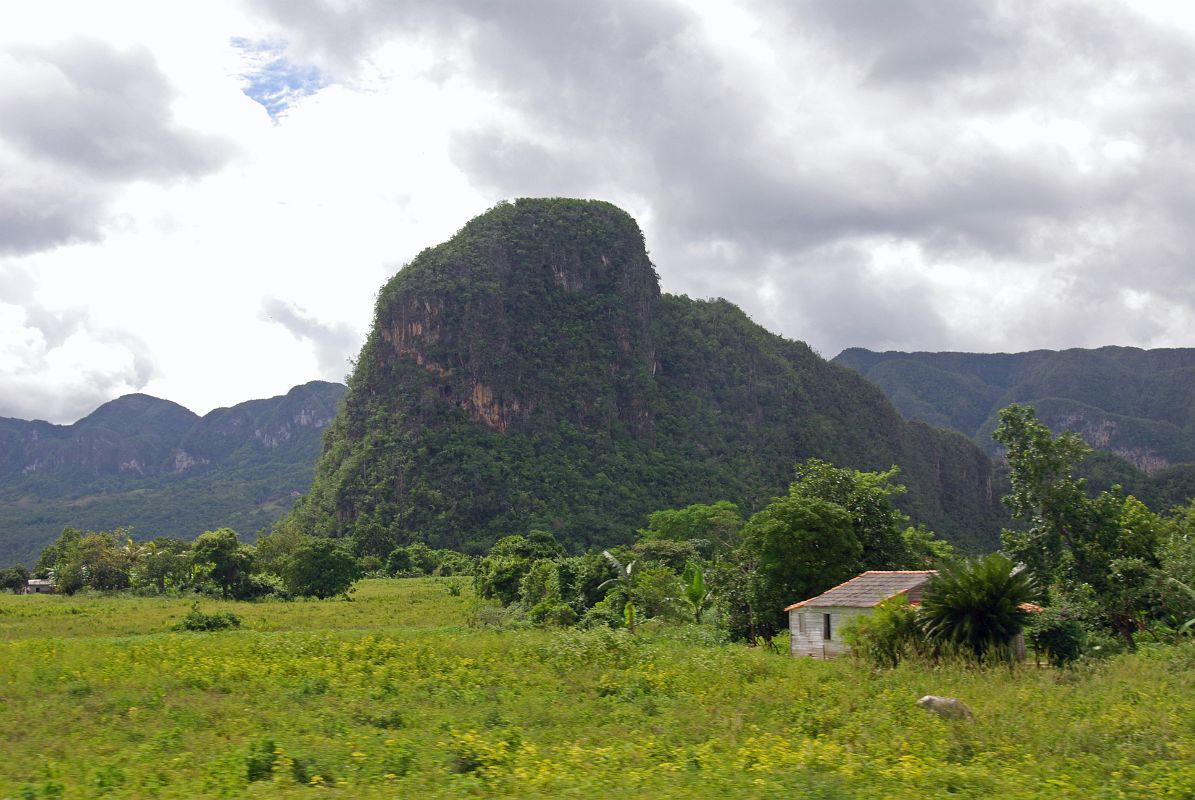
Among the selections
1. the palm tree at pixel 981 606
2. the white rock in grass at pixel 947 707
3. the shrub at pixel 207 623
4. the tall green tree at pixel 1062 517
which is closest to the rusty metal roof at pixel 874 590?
the palm tree at pixel 981 606

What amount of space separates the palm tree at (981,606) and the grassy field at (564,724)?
1815 mm

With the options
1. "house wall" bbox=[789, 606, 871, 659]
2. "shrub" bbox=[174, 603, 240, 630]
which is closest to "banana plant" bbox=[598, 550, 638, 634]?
"house wall" bbox=[789, 606, 871, 659]

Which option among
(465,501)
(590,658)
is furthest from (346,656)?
(465,501)

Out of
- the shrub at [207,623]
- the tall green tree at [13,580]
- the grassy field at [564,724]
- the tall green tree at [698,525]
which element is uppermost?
the tall green tree at [698,525]

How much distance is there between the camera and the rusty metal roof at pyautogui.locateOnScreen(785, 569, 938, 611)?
860 inches

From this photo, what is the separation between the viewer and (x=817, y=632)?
75.9 ft

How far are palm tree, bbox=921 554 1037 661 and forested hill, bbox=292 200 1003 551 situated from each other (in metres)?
61.9

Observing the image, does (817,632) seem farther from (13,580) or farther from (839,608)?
(13,580)

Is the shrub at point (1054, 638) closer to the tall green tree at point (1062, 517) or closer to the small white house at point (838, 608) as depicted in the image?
the small white house at point (838, 608)

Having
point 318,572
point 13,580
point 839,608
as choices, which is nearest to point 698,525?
point 318,572

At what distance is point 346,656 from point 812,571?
1448 centimetres

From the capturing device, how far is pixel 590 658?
59.1 ft

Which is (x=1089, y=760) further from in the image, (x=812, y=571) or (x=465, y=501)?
(x=465, y=501)

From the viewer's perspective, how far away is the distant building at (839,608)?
21891 millimetres
